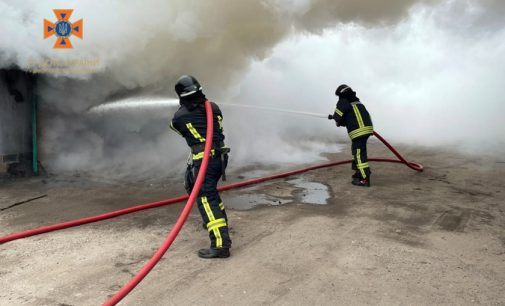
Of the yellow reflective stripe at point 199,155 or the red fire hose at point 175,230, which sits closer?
the red fire hose at point 175,230

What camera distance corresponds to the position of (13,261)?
3.42m

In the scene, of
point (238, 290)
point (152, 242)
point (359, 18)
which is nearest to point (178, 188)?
point (152, 242)

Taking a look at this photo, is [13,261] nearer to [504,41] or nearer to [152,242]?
[152,242]

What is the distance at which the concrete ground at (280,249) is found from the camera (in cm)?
287

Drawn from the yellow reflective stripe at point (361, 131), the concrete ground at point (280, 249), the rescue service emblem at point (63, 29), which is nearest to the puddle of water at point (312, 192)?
the concrete ground at point (280, 249)

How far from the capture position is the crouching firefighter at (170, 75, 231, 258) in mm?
3545

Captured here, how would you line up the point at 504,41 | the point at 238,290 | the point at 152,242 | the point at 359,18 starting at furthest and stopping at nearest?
1. the point at 504,41
2. the point at 359,18
3. the point at 152,242
4. the point at 238,290

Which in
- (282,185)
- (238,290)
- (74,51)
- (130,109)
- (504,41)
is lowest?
(238,290)

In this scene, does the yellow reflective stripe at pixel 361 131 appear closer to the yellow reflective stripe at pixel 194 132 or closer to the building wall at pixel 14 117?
the yellow reflective stripe at pixel 194 132

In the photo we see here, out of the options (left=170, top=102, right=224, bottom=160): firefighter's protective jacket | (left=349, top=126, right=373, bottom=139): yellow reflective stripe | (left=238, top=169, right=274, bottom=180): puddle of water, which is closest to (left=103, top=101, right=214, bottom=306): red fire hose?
(left=170, top=102, right=224, bottom=160): firefighter's protective jacket

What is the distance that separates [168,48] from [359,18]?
126 inches

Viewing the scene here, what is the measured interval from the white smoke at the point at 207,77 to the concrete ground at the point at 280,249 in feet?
5.96

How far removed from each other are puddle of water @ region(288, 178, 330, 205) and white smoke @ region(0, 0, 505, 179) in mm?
1899

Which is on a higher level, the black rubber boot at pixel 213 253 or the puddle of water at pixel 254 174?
the puddle of water at pixel 254 174
